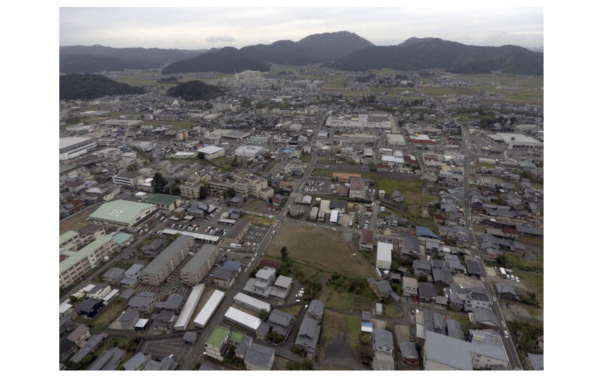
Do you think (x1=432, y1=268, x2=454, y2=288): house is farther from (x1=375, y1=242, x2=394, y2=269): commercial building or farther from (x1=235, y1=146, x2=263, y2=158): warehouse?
(x1=235, y1=146, x2=263, y2=158): warehouse

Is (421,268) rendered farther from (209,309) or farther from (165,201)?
(165,201)

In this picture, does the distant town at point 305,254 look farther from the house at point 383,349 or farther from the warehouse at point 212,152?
the warehouse at point 212,152

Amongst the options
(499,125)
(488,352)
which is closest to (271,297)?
(488,352)

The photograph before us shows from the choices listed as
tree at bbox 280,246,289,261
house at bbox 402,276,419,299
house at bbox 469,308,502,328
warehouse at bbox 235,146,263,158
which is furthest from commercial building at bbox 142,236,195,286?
warehouse at bbox 235,146,263,158

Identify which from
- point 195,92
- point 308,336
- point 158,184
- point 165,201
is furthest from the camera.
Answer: point 195,92

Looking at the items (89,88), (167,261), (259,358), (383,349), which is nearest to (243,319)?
(259,358)

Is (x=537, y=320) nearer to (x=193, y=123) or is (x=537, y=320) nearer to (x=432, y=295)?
(x=432, y=295)
